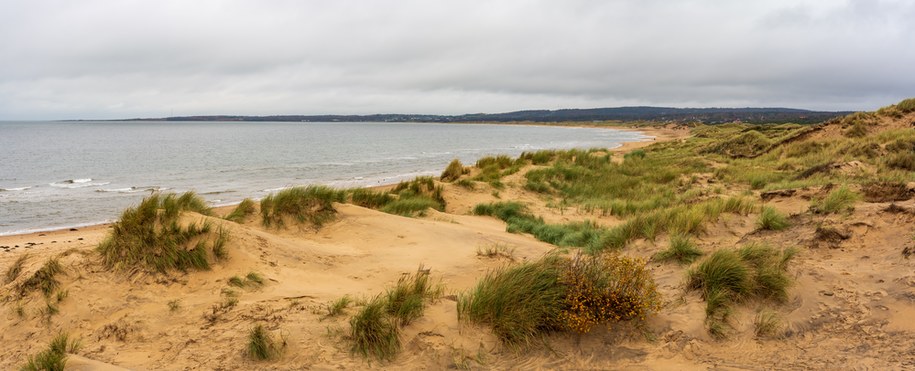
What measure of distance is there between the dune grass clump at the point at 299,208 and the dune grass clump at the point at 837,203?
787 centimetres

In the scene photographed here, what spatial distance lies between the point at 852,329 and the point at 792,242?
2319 millimetres

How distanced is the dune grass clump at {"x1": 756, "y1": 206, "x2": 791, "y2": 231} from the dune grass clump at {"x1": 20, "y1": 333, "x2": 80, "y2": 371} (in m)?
8.25

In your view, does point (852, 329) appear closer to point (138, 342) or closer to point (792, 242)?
point (792, 242)

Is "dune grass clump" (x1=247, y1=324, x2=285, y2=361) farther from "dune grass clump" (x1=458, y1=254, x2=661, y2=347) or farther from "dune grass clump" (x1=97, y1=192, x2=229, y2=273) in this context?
"dune grass clump" (x1=97, y1=192, x2=229, y2=273)

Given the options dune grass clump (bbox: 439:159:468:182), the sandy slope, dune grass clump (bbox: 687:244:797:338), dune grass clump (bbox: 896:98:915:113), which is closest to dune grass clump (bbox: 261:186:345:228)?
the sandy slope

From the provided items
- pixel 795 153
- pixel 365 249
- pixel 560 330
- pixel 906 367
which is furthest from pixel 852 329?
pixel 795 153

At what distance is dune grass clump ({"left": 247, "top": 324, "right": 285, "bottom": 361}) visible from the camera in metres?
4.65

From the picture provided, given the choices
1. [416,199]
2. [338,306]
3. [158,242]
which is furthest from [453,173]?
[338,306]

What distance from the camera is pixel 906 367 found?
3.94 m

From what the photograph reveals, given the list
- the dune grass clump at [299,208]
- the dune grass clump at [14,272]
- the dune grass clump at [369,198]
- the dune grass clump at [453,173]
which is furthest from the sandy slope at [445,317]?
the dune grass clump at [453,173]

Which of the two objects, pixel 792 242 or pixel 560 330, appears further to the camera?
pixel 792 242

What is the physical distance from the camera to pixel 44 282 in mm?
5789

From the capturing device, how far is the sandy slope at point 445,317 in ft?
14.8

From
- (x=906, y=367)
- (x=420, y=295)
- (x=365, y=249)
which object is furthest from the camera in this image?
(x=365, y=249)
